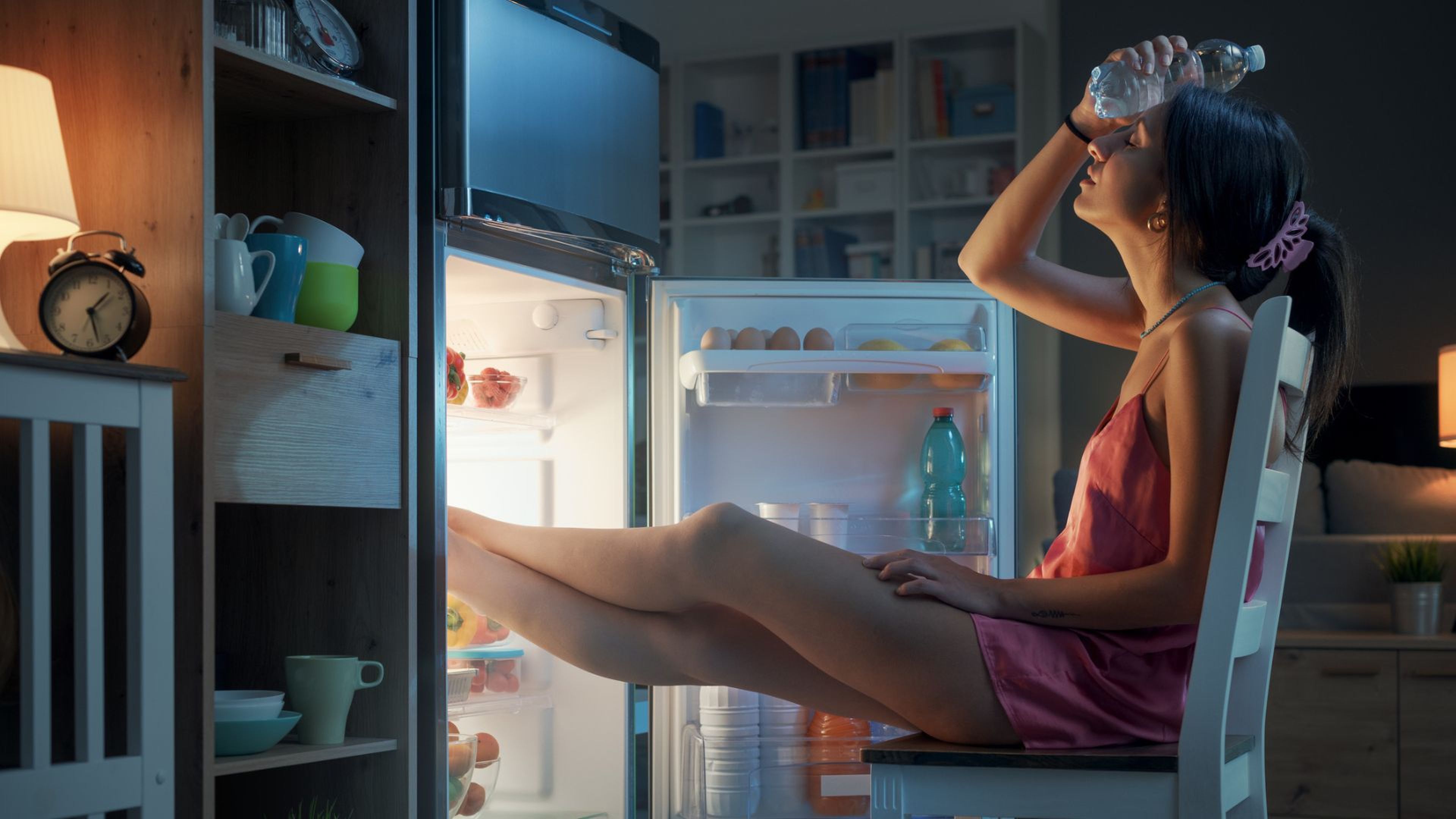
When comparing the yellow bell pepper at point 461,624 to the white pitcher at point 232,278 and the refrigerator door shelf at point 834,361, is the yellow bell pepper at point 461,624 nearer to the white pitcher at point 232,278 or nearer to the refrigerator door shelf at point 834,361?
the refrigerator door shelf at point 834,361

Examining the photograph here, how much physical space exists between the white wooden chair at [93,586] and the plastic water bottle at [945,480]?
1266 mm

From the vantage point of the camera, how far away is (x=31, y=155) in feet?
4.72

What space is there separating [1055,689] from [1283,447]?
36 centimetres

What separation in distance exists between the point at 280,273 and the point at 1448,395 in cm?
330

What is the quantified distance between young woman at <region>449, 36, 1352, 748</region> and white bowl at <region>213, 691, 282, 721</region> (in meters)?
0.33

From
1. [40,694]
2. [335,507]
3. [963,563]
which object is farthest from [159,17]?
[963,563]

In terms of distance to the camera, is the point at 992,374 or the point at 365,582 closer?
the point at 365,582

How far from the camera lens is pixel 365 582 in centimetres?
177

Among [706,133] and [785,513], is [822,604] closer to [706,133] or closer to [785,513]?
[785,513]

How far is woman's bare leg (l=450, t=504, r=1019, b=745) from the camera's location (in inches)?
54.2

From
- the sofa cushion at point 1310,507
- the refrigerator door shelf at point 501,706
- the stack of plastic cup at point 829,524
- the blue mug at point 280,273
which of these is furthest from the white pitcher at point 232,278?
the sofa cushion at point 1310,507

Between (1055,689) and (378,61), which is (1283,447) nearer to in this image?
(1055,689)

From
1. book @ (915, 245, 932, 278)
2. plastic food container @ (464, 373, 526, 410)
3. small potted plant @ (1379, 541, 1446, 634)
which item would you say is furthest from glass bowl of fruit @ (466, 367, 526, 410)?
book @ (915, 245, 932, 278)

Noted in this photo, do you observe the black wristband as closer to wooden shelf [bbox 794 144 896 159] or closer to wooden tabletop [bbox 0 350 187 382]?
wooden tabletop [bbox 0 350 187 382]
